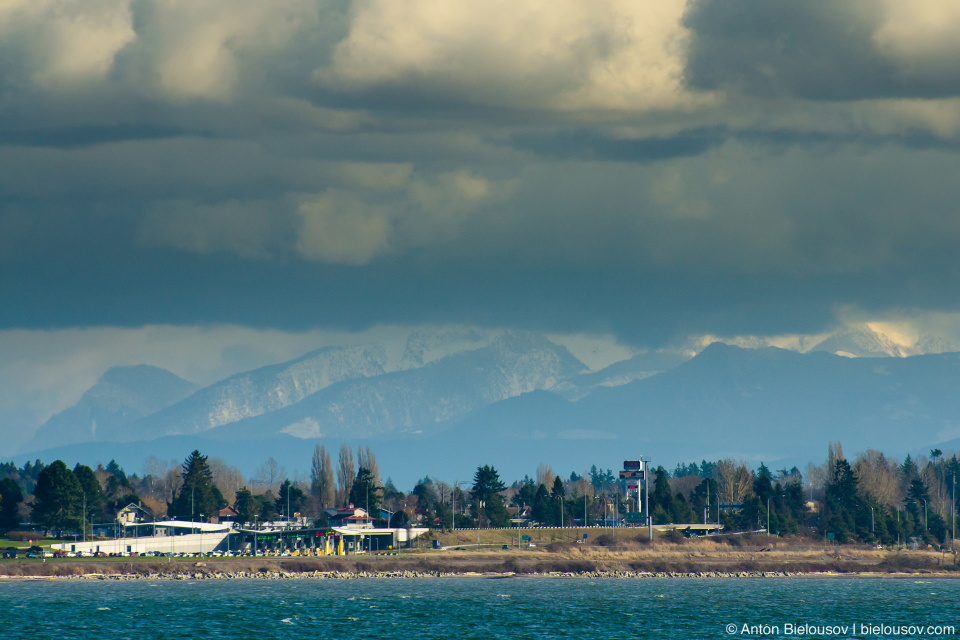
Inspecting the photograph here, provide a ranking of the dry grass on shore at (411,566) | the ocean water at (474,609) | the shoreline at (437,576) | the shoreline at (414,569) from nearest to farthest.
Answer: the ocean water at (474,609) < the shoreline at (437,576) < the shoreline at (414,569) < the dry grass on shore at (411,566)

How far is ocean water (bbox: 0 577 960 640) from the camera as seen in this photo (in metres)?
109

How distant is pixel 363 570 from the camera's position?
608 feet

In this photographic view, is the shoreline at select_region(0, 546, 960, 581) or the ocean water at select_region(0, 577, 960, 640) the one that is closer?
the ocean water at select_region(0, 577, 960, 640)

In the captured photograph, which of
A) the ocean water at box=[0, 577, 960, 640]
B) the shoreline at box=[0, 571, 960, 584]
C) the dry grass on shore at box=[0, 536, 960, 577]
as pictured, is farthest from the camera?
the dry grass on shore at box=[0, 536, 960, 577]

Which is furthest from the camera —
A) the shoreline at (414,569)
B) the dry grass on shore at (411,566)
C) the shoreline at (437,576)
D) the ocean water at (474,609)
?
the dry grass on shore at (411,566)

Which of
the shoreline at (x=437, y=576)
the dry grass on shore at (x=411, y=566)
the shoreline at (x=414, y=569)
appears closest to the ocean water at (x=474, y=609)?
the shoreline at (x=437, y=576)

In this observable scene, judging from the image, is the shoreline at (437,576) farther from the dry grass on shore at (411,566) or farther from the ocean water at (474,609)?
the ocean water at (474,609)

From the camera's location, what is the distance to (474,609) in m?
129

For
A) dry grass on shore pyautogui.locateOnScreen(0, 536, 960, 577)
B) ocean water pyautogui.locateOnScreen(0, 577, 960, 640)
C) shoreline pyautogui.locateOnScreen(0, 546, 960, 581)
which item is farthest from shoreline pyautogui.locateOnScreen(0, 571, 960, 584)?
ocean water pyautogui.locateOnScreen(0, 577, 960, 640)

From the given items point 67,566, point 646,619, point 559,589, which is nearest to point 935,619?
point 646,619

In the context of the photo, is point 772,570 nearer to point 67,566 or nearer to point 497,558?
point 497,558

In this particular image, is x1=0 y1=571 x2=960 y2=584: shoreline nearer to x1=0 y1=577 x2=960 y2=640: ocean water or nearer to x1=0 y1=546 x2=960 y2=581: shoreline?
x1=0 y1=546 x2=960 y2=581: shoreline

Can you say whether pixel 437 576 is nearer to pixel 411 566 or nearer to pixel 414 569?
pixel 414 569

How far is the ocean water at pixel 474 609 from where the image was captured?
358ft
